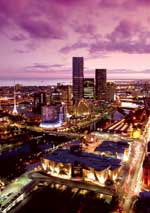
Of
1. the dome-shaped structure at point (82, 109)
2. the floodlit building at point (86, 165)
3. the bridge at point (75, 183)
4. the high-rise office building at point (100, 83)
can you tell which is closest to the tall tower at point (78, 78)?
the high-rise office building at point (100, 83)

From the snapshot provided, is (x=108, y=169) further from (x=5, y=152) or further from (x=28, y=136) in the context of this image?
(x=28, y=136)

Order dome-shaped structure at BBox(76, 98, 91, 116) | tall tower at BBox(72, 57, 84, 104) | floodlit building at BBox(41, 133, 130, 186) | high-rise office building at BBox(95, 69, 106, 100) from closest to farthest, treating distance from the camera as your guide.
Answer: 1. floodlit building at BBox(41, 133, 130, 186)
2. dome-shaped structure at BBox(76, 98, 91, 116)
3. tall tower at BBox(72, 57, 84, 104)
4. high-rise office building at BBox(95, 69, 106, 100)

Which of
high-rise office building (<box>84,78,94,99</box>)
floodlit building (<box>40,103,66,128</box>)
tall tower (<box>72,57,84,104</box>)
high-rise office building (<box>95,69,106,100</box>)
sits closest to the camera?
floodlit building (<box>40,103,66,128</box>)

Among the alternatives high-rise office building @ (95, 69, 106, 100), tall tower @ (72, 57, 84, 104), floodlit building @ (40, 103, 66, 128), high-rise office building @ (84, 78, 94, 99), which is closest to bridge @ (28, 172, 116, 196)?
floodlit building @ (40, 103, 66, 128)

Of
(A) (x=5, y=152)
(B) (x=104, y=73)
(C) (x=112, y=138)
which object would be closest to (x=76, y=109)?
(C) (x=112, y=138)

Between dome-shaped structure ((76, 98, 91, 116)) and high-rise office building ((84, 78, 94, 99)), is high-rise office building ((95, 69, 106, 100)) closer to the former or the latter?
high-rise office building ((84, 78, 94, 99))

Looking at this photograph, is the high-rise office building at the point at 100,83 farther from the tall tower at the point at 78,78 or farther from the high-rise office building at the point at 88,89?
the tall tower at the point at 78,78
